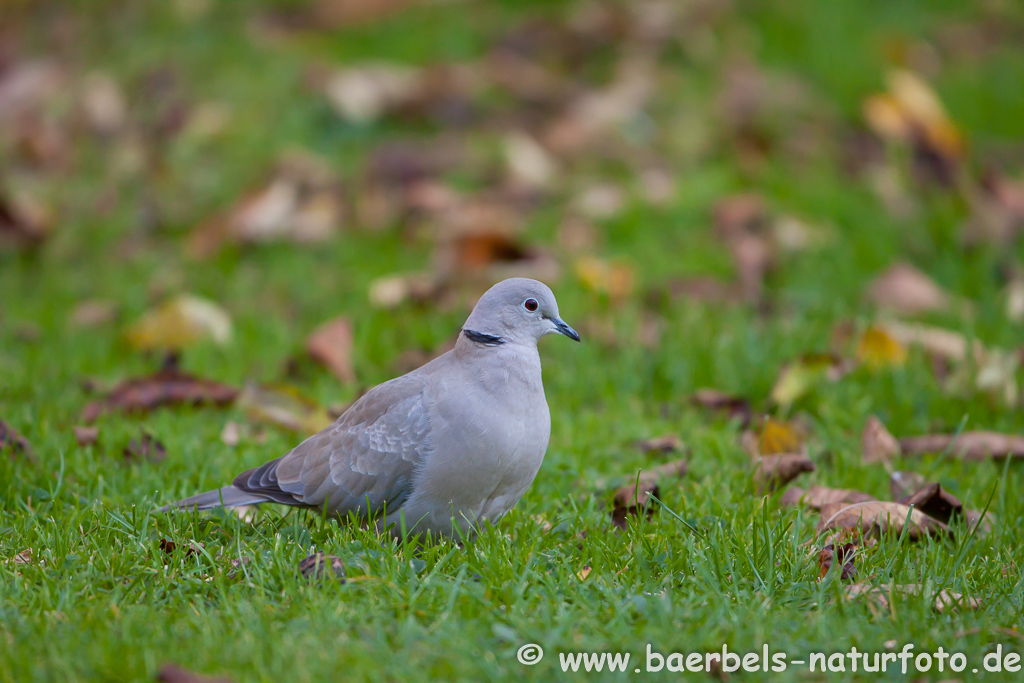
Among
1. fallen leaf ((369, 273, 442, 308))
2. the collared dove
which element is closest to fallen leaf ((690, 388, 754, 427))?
the collared dove

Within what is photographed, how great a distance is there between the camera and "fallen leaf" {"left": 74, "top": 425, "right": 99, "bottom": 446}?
4551mm

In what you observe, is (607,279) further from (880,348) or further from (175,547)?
(175,547)

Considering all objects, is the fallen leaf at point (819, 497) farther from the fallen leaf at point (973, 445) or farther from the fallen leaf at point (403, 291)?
the fallen leaf at point (403, 291)

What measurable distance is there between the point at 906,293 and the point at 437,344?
2.95 metres

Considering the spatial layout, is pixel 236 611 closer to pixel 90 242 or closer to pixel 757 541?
pixel 757 541

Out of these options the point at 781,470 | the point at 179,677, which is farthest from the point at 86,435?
the point at 781,470

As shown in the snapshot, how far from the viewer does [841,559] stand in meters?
3.53

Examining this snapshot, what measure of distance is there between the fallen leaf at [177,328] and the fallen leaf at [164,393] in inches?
31.6

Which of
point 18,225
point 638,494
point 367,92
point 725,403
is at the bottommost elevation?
point 725,403

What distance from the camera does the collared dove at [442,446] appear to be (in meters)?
3.65

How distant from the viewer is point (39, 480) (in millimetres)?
4121

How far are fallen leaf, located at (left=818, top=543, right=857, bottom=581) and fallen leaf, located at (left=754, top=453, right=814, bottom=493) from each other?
2.13 ft

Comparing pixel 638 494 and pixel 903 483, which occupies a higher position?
pixel 638 494

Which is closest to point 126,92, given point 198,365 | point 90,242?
point 90,242
